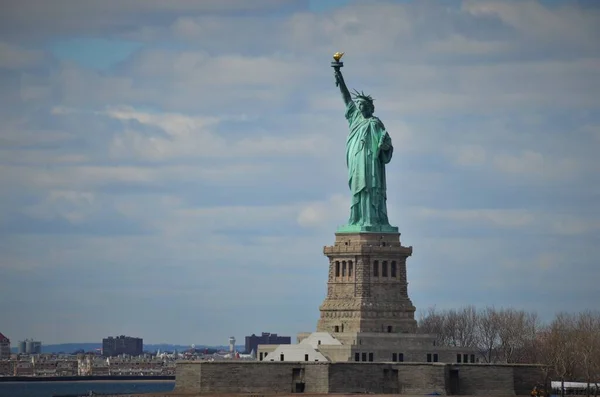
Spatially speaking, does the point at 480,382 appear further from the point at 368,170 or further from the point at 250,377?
the point at 368,170

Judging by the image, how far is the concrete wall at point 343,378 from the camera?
113750 mm

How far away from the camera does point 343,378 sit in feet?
373

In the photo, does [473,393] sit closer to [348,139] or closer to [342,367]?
[342,367]

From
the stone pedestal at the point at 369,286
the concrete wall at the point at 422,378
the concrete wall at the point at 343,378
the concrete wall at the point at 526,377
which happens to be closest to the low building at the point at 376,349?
the stone pedestal at the point at 369,286

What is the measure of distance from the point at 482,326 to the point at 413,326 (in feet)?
73.9

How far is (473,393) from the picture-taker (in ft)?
379

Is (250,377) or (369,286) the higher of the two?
(369,286)

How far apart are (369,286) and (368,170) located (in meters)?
8.10

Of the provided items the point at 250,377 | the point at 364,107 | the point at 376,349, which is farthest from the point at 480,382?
the point at 364,107

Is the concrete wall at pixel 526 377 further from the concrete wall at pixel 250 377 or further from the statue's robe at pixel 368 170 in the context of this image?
the statue's robe at pixel 368 170

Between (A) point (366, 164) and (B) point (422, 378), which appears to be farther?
(A) point (366, 164)

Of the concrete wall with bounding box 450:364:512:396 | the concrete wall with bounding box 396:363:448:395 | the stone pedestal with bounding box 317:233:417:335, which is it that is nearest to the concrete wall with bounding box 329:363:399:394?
the concrete wall with bounding box 396:363:448:395

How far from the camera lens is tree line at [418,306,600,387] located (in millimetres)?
125938

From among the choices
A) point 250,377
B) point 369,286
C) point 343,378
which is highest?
point 369,286
